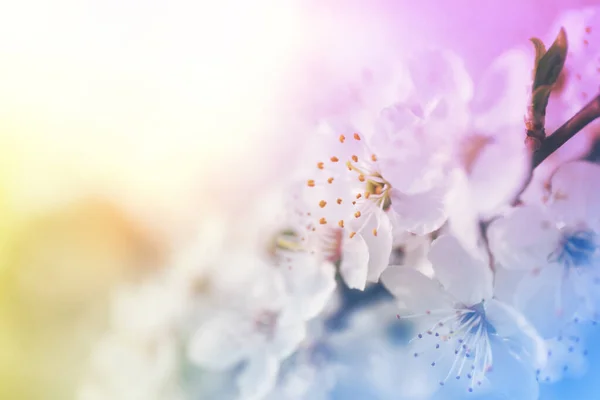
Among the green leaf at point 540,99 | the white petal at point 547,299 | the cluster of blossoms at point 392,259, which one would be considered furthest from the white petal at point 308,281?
the green leaf at point 540,99

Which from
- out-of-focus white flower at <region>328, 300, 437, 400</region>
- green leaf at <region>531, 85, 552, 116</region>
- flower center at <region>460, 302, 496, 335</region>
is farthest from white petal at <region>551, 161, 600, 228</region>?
out-of-focus white flower at <region>328, 300, 437, 400</region>

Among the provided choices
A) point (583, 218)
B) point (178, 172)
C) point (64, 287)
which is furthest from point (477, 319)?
point (64, 287)

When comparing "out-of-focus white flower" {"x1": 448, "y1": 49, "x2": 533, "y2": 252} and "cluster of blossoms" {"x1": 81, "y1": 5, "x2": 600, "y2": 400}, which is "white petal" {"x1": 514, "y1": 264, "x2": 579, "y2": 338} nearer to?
"cluster of blossoms" {"x1": 81, "y1": 5, "x2": 600, "y2": 400}

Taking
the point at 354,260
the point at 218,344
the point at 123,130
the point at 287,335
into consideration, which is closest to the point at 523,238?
the point at 354,260

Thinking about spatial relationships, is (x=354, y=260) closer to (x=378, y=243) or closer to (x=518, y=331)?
(x=378, y=243)

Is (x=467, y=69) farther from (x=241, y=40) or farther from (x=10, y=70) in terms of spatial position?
(x=10, y=70)

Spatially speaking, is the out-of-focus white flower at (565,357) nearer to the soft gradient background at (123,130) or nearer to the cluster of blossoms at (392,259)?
the cluster of blossoms at (392,259)
